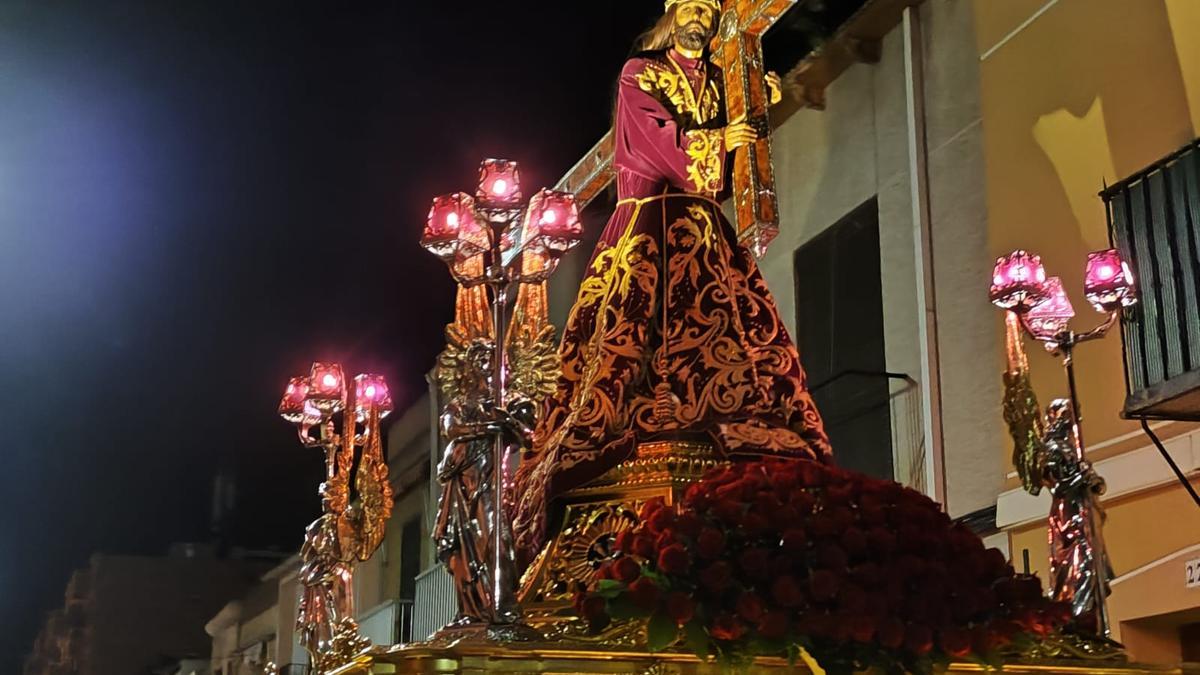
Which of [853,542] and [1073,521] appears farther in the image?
[1073,521]

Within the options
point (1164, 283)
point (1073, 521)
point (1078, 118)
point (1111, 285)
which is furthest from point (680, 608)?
point (1078, 118)

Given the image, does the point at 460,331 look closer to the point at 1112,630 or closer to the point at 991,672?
the point at 991,672

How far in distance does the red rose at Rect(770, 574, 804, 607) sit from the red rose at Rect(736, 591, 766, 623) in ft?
0.12

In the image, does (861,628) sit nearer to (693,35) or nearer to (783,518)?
(783,518)

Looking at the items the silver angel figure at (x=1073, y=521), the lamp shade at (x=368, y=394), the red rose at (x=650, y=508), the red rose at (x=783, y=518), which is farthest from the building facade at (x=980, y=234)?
the lamp shade at (x=368, y=394)

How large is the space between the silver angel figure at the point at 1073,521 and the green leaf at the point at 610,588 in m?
1.40

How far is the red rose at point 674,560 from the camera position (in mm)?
2701

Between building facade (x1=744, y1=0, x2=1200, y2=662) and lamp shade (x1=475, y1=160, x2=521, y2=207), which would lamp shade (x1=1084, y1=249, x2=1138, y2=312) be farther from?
lamp shade (x1=475, y1=160, x2=521, y2=207)

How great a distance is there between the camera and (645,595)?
2.69 meters

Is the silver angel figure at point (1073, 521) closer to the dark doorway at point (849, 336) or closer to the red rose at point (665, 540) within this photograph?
the red rose at point (665, 540)

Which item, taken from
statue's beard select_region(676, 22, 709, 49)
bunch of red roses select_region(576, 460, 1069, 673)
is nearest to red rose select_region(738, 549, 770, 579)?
bunch of red roses select_region(576, 460, 1069, 673)

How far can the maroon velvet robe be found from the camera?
3572 millimetres

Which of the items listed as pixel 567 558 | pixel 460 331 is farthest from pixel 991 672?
pixel 460 331

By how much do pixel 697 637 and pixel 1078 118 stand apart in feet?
12.9
